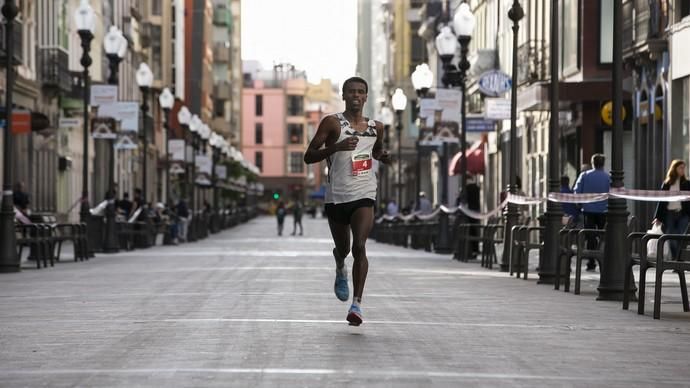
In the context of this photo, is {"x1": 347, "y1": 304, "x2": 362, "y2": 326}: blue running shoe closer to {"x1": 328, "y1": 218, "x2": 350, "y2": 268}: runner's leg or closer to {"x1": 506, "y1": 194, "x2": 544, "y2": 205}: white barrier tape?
{"x1": 328, "y1": 218, "x2": 350, "y2": 268}: runner's leg

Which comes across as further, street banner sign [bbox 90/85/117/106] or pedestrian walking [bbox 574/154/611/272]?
street banner sign [bbox 90/85/117/106]

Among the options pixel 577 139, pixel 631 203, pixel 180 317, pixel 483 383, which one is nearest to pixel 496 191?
pixel 577 139

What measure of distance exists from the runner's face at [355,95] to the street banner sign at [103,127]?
26762 mm

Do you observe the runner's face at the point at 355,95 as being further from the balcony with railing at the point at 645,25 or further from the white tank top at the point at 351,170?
the balcony with railing at the point at 645,25

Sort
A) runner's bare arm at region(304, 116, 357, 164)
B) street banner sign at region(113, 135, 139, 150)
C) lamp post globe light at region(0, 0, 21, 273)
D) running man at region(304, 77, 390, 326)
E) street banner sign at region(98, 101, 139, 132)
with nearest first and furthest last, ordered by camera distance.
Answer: runner's bare arm at region(304, 116, 357, 164) < running man at region(304, 77, 390, 326) < lamp post globe light at region(0, 0, 21, 273) < street banner sign at region(98, 101, 139, 132) < street banner sign at region(113, 135, 139, 150)

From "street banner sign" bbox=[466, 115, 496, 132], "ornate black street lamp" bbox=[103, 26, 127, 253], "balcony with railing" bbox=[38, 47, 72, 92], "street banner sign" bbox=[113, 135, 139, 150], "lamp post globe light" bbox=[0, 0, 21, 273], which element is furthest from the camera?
"balcony with railing" bbox=[38, 47, 72, 92]

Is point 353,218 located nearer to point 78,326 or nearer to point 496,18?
point 78,326

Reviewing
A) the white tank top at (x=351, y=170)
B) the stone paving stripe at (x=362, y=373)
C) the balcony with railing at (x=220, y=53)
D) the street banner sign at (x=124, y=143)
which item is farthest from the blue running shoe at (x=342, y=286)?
the balcony with railing at (x=220, y=53)

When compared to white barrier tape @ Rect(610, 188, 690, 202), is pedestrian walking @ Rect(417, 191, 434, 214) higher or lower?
lower

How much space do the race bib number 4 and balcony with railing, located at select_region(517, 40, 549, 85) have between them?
32458 mm

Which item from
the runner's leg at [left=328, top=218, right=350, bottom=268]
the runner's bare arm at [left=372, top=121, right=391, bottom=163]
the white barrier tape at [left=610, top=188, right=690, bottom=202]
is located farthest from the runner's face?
the white barrier tape at [left=610, top=188, right=690, bottom=202]

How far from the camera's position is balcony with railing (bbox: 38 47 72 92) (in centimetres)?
5509

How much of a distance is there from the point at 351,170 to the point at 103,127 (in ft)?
88.7

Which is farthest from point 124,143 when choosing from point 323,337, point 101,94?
point 323,337
